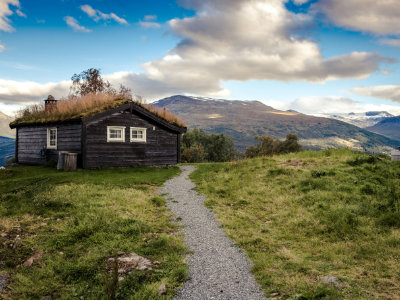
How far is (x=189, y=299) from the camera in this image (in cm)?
506

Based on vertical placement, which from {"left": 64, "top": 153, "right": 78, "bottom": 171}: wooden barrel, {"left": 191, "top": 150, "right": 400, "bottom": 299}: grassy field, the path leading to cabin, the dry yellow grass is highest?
the dry yellow grass

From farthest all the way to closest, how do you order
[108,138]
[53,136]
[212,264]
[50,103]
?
[50,103], [53,136], [108,138], [212,264]

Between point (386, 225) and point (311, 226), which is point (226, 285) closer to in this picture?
point (311, 226)

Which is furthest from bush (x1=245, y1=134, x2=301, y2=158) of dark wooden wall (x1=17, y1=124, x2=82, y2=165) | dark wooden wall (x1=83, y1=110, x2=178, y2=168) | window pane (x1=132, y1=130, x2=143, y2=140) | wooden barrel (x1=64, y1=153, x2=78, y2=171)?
wooden barrel (x1=64, y1=153, x2=78, y2=171)

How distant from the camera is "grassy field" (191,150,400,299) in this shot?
5.55m

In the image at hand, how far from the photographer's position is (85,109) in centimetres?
2183

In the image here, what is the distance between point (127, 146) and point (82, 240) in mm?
15490

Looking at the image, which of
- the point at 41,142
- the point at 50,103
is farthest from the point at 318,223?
the point at 50,103

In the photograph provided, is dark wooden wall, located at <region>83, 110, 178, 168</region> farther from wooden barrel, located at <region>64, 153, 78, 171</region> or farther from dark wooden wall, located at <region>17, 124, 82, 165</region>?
dark wooden wall, located at <region>17, 124, 82, 165</region>

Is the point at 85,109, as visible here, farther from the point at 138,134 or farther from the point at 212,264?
the point at 212,264

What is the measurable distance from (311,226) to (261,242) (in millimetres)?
2334

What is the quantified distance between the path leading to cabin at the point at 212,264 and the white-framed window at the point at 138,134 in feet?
43.4

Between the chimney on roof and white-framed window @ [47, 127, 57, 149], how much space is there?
3.02m

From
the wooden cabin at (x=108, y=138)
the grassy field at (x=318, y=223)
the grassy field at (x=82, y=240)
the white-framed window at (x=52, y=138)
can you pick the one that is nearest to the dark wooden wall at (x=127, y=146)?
the wooden cabin at (x=108, y=138)
